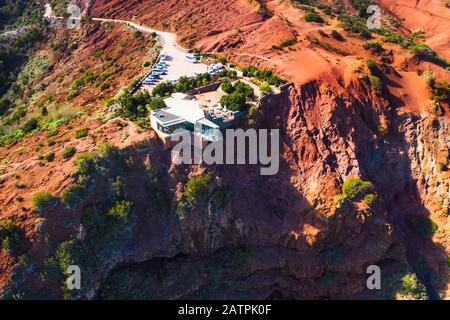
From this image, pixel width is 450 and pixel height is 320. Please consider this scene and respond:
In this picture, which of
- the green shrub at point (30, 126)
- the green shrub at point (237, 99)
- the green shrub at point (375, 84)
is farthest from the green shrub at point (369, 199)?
the green shrub at point (30, 126)

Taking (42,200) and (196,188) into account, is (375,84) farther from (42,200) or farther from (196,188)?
(42,200)

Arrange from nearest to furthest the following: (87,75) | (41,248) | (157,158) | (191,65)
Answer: (41,248) < (157,158) < (191,65) < (87,75)

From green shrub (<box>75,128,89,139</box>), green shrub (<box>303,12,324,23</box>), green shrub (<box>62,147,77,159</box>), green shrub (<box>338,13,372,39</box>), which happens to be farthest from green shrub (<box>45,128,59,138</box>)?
green shrub (<box>338,13,372,39</box>)

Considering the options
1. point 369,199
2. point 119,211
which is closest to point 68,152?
point 119,211

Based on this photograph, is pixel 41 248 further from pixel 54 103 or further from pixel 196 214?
pixel 54 103

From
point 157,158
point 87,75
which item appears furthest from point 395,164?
point 87,75

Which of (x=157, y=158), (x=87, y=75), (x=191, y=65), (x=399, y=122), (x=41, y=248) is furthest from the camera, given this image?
(x=87, y=75)
